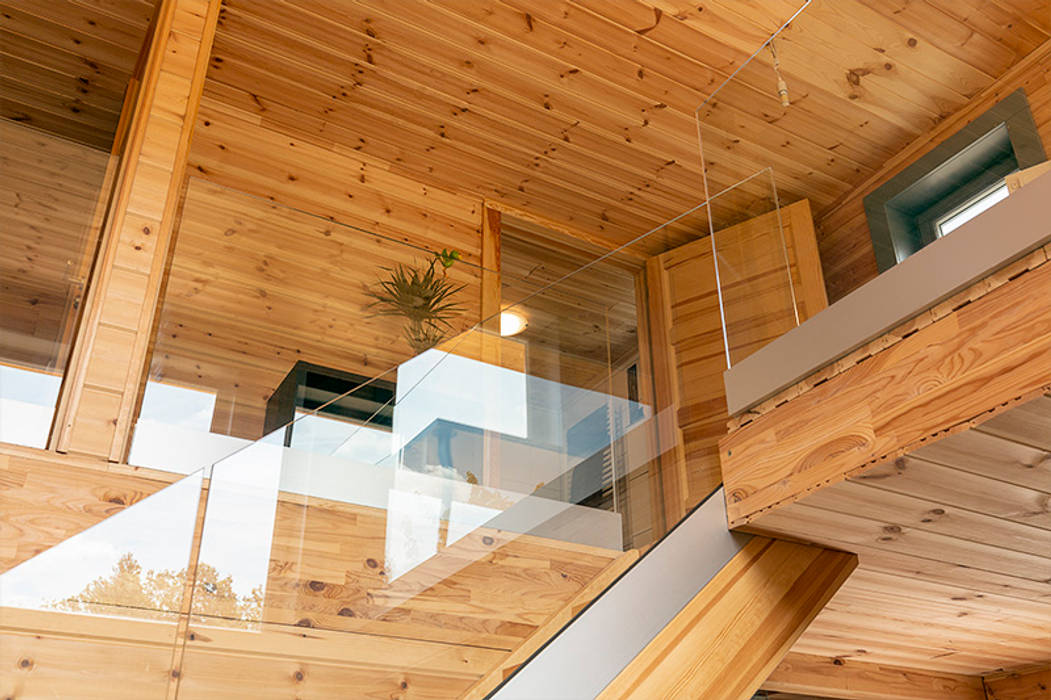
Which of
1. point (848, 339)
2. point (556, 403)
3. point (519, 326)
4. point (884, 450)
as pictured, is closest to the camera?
point (884, 450)

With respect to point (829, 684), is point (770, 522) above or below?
above

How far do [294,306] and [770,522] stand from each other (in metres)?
2.10

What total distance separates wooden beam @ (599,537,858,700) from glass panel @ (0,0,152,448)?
1.71 metres

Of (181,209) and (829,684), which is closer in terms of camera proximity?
(829,684)

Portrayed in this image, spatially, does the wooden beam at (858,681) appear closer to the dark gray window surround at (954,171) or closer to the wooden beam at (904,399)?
the wooden beam at (904,399)

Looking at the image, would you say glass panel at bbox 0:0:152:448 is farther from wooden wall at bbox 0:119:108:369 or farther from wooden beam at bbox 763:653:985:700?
wooden beam at bbox 763:653:985:700

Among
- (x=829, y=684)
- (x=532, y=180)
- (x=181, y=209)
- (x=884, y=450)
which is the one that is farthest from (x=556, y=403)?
(x=532, y=180)

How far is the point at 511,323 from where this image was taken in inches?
91.0

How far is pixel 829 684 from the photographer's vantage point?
2904 millimetres

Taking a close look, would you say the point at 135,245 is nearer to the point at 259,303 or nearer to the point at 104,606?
the point at 259,303

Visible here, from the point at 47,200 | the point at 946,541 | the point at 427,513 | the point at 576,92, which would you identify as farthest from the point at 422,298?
the point at 946,541

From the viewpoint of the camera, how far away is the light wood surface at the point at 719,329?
1995 mm

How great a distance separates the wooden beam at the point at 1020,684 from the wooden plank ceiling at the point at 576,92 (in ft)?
6.50

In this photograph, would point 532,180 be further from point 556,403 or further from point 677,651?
point 677,651
